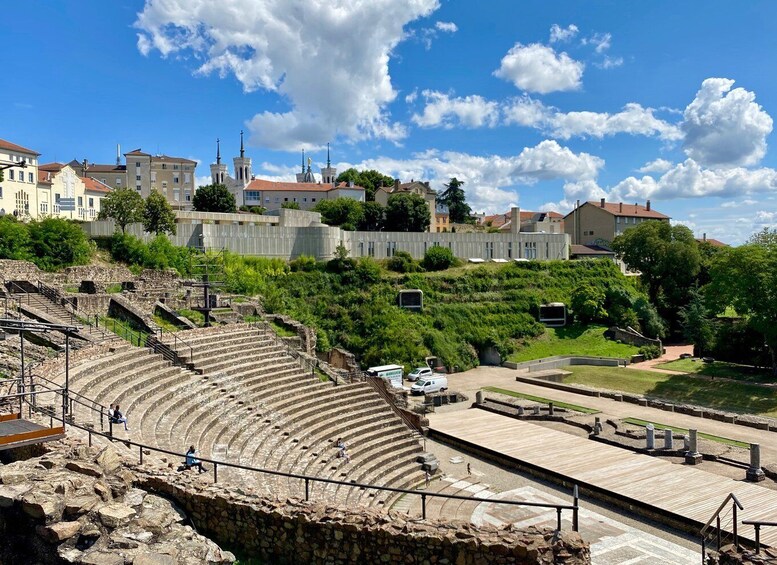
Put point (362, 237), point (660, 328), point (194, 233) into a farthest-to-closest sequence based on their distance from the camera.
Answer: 1. point (362, 237)
2. point (660, 328)
3. point (194, 233)

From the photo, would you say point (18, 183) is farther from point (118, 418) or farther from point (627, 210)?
point (627, 210)

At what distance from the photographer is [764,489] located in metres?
18.6

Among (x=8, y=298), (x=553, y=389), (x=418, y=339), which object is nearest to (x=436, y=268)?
(x=418, y=339)

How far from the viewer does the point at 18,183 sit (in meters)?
51.9

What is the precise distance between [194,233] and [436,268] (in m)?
20.2

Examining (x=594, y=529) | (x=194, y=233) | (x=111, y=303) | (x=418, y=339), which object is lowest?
(x=594, y=529)

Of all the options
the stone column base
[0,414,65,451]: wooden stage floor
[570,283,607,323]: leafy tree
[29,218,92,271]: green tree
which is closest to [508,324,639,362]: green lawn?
[570,283,607,323]: leafy tree

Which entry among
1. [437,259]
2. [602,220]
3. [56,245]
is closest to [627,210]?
[602,220]

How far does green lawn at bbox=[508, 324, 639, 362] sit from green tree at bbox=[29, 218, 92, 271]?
29.0 meters

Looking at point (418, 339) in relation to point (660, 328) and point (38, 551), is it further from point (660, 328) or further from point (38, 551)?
point (38, 551)

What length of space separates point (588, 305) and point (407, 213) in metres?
26.0

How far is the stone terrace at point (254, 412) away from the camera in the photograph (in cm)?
1570

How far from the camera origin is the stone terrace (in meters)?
15.7

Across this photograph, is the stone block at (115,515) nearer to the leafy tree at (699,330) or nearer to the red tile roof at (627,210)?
the leafy tree at (699,330)
